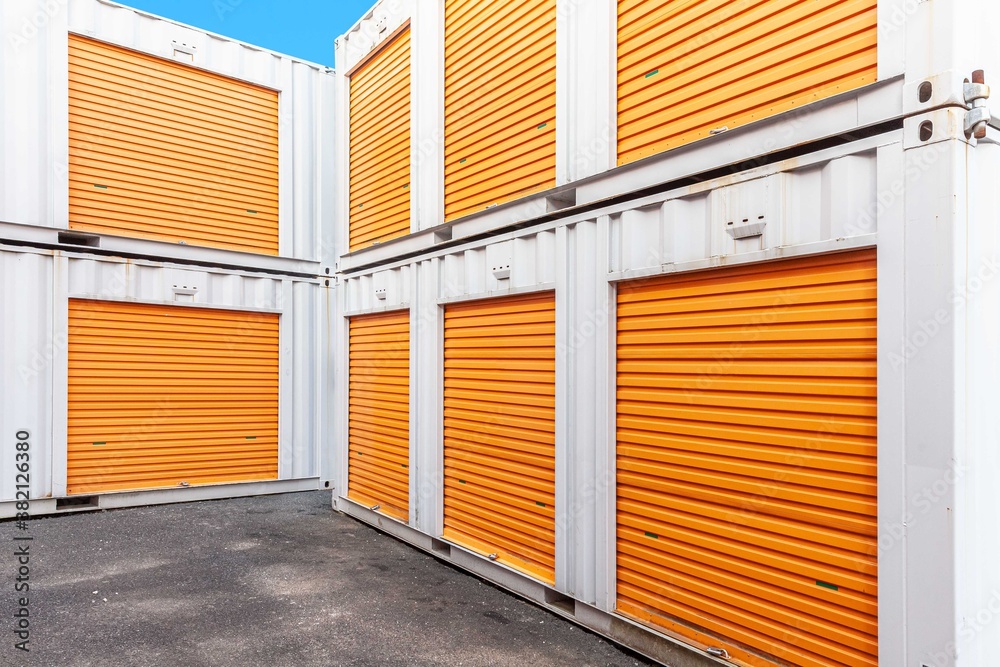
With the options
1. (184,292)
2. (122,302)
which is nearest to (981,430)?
(184,292)

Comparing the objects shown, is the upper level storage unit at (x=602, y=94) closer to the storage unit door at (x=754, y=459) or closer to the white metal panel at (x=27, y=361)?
the storage unit door at (x=754, y=459)

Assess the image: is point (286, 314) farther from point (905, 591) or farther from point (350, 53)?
point (905, 591)

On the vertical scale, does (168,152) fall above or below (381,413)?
above

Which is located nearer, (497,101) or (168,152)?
(497,101)

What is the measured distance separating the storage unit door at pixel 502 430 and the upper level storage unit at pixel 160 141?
5.15 metres

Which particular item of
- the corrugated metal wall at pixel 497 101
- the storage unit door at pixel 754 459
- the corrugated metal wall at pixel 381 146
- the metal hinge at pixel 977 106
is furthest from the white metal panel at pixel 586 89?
the corrugated metal wall at pixel 381 146

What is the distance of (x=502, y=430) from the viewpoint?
592cm

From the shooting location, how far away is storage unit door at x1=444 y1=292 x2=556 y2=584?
5426 mm

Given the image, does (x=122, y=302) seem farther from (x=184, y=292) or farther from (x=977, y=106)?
(x=977, y=106)

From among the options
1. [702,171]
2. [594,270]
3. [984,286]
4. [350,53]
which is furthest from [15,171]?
[984,286]

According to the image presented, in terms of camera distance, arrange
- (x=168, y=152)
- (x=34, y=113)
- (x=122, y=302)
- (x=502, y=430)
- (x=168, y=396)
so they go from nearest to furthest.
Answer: (x=502, y=430)
(x=34, y=113)
(x=122, y=302)
(x=168, y=396)
(x=168, y=152)

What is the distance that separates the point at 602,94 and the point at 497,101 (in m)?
1.49

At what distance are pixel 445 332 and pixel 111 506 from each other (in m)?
5.76

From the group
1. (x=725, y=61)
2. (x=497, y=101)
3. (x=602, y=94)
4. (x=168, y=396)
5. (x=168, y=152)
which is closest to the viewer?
(x=725, y=61)
